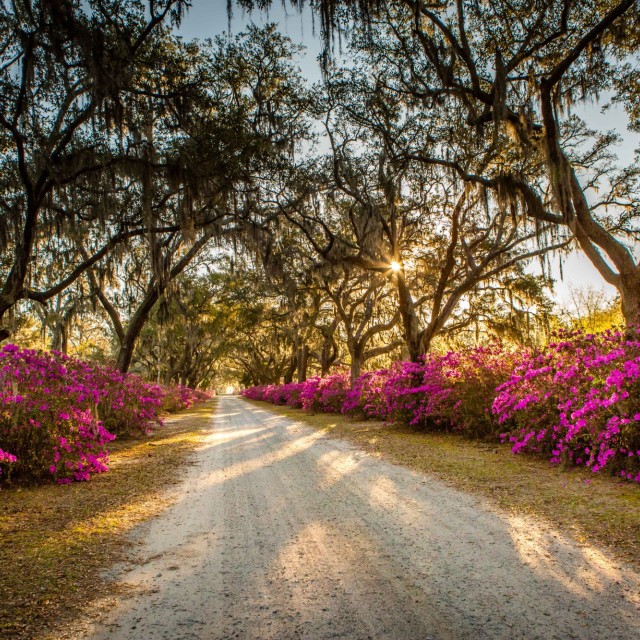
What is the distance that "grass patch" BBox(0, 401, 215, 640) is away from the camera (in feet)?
7.35

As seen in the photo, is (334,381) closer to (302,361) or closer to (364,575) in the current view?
(302,361)

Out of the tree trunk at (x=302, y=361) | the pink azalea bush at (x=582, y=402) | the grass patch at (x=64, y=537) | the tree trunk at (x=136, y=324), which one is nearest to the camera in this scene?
the grass patch at (x=64, y=537)

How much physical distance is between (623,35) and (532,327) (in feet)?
33.5

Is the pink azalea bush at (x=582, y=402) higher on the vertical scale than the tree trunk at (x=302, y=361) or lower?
lower

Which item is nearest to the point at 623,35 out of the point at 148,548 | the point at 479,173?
the point at 479,173

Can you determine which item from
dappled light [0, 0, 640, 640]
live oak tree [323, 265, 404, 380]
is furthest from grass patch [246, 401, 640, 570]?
live oak tree [323, 265, 404, 380]

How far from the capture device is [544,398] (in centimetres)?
607

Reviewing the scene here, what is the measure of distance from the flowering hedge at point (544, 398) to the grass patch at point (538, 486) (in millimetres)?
340

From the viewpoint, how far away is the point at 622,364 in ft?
17.1

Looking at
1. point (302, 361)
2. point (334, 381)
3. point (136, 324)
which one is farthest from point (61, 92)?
point (302, 361)

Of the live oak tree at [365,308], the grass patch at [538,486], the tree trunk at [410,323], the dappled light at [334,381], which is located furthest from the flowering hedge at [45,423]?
the live oak tree at [365,308]

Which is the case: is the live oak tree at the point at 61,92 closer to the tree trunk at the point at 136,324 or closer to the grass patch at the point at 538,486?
the tree trunk at the point at 136,324

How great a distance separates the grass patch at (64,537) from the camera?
224 cm

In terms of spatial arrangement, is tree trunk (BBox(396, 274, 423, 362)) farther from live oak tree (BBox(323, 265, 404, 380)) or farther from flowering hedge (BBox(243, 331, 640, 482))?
live oak tree (BBox(323, 265, 404, 380))
